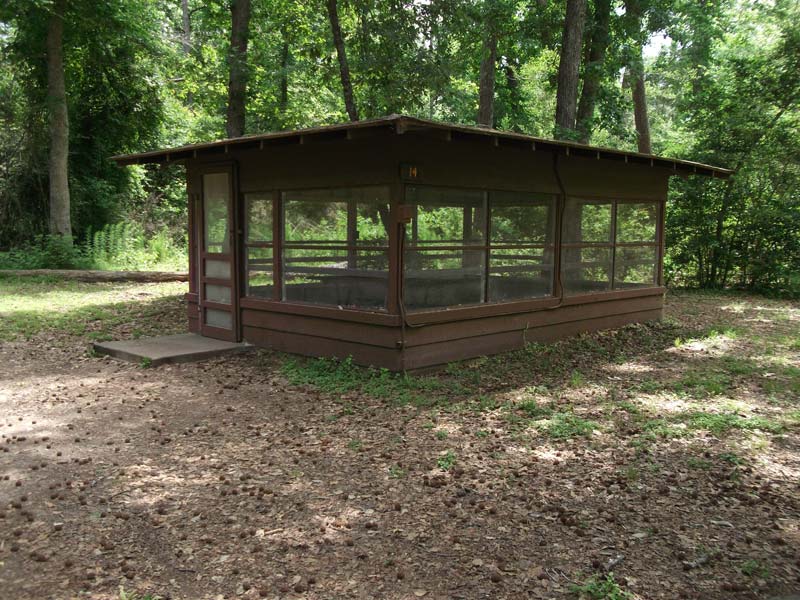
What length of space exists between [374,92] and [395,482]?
10442 millimetres

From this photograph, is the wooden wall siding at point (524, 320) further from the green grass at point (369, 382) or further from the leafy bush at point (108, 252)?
the leafy bush at point (108, 252)

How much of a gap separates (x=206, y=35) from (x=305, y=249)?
1322 cm

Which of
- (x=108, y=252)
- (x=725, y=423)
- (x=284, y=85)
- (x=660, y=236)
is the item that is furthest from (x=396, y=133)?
(x=284, y=85)

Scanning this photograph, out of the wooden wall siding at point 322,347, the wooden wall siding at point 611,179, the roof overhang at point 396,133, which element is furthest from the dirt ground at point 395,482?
the wooden wall siding at point 611,179

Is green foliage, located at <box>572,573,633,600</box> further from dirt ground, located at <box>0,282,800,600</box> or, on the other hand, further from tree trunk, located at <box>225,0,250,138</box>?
tree trunk, located at <box>225,0,250,138</box>

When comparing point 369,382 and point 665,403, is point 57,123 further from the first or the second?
point 665,403

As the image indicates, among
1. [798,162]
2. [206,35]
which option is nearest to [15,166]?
[206,35]

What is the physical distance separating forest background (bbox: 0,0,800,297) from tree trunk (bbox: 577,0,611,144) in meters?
0.03

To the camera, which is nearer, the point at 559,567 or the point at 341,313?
the point at 559,567

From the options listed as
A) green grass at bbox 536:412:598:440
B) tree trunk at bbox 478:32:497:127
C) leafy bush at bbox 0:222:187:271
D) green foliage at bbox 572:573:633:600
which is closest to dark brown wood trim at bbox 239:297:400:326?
green grass at bbox 536:412:598:440

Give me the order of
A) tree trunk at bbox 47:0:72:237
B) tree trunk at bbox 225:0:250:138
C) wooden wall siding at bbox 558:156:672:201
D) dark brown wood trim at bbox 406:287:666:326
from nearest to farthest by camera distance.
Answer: dark brown wood trim at bbox 406:287:666:326 < wooden wall siding at bbox 558:156:672:201 < tree trunk at bbox 225:0:250:138 < tree trunk at bbox 47:0:72:237

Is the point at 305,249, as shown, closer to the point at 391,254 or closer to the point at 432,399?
the point at 391,254

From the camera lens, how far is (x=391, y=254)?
265 inches

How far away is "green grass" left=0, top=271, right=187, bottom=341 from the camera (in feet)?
30.6
